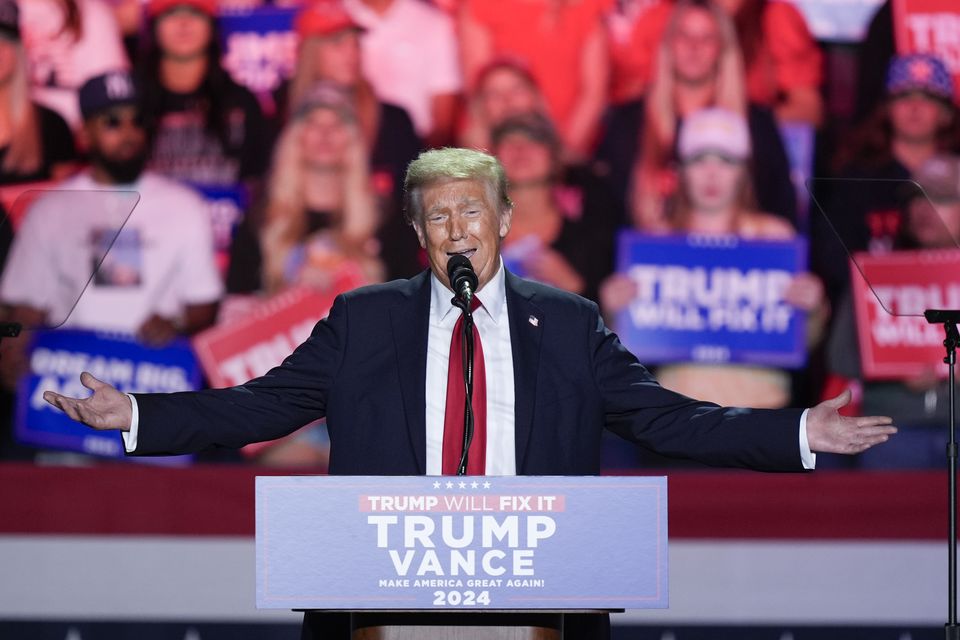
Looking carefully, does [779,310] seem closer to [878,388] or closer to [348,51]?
[878,388]

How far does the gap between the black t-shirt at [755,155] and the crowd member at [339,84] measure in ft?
2.29

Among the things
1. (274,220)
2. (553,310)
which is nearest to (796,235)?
(274,220)

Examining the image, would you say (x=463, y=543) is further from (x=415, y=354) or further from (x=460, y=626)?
(x=415, y=354)

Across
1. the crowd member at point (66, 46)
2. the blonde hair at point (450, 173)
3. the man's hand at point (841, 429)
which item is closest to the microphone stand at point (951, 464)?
the man's hand at point (841, 429)

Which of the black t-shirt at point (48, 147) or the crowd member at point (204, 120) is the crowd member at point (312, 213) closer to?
the crowd member at point (204, 120)

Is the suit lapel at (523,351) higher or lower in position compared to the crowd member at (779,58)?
lower

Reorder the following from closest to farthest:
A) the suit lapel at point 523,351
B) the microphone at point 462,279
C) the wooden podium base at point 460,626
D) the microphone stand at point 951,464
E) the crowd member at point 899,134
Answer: the wooden podium base at point 460,626
the microphone at point 462,279
the suit lapel at point 523,351
the microphone stand at point 951,464
the crowd member at point 899,134

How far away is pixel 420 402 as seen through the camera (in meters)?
2.31

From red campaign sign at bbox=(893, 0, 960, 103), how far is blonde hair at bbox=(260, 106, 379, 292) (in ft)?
6.14

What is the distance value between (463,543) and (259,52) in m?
3.17

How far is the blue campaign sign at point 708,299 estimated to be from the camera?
462cm

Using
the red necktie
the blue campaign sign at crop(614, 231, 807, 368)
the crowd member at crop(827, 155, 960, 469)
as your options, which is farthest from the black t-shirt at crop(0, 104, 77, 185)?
the red necktie

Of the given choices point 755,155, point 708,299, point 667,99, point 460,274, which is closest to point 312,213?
point 667,99

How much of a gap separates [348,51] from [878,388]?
2.12 m
